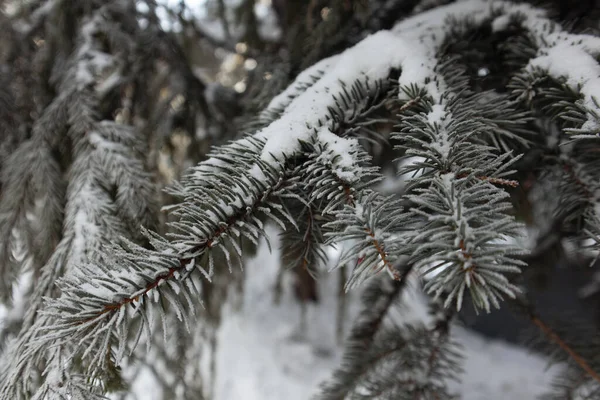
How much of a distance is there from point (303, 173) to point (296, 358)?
6.72ft

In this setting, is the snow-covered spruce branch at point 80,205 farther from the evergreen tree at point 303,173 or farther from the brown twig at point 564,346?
the brown twig at point 564,346

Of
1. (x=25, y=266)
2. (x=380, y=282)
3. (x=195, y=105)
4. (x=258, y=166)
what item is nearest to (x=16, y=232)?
(x=25, y=266)

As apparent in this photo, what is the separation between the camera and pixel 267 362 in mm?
2305

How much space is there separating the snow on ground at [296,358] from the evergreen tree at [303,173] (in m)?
1.03

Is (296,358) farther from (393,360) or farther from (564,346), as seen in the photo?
(564,346)

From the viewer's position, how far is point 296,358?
235 cm

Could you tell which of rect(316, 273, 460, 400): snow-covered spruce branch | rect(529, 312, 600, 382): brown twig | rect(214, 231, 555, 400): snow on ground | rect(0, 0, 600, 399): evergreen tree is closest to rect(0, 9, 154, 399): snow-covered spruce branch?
rect(0, 0, 600, 399): evergreen tree

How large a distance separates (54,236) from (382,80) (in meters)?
0.66

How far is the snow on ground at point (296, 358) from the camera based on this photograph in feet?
7.02

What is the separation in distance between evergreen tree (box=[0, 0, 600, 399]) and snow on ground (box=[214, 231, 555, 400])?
1032mm

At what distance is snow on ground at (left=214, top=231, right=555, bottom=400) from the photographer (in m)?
2.14

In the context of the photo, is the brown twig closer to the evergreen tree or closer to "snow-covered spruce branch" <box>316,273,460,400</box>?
the evergreen tree

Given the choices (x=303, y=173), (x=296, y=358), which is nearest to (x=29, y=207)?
(x=303, y=173)

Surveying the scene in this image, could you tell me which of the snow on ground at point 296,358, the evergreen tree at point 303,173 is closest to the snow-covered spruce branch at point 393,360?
the evergreen tree at point 303,173
